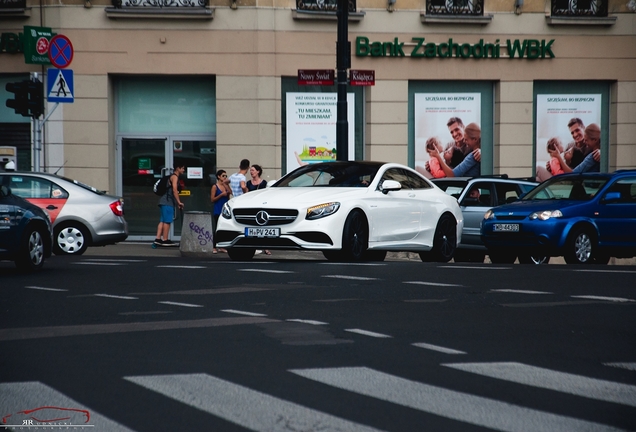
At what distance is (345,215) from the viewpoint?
14125 millimetres

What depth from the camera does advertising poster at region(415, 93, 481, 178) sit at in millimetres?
24547

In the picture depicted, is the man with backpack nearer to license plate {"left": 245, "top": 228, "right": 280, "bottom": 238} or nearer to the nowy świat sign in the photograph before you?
the nowy świat sign

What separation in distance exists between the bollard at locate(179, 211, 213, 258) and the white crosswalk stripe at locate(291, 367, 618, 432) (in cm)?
1329

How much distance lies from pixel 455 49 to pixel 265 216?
1149 centimetres

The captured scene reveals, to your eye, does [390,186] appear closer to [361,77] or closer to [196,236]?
[361,77]

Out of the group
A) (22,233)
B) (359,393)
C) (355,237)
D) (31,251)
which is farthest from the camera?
(355,237)

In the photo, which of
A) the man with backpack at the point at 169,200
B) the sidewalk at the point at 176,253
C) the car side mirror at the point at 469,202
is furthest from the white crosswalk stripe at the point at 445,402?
the man with backpack at the point at 169,200

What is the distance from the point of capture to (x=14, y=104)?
18.9m

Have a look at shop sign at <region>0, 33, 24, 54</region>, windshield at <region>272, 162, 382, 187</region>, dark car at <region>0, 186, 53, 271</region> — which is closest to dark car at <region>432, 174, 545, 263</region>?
windshield at <region>272, 162, 382, 187</region>

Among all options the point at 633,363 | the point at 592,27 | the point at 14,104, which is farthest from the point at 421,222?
the point at 592,27

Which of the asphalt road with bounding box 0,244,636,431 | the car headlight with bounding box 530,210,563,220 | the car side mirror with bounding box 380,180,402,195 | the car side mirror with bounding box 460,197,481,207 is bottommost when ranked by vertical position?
the asphalt road with bounding box 0,244,636,431

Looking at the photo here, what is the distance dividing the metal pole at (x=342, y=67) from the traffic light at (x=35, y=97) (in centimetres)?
530

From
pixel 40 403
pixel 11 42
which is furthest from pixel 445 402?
pixel 11 42

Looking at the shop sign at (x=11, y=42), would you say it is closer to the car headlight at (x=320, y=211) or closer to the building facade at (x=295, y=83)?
the building facade at (x=295, y=83)
